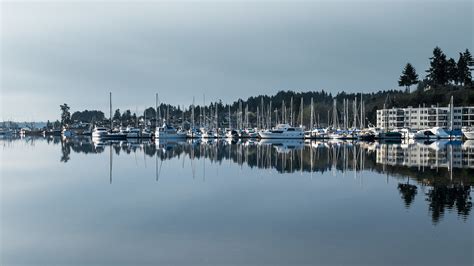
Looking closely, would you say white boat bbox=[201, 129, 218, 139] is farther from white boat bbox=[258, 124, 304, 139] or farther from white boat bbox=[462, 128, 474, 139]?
white boat bbox=[462, 128, 474, 139]

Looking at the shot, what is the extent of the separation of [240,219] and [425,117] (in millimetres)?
143338

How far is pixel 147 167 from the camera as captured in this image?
137ft

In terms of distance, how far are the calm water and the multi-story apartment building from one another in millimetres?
113919

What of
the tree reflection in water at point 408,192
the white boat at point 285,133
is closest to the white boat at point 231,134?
the white boat at point 285,133

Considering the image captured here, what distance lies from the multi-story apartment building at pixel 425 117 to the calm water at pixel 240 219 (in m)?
114

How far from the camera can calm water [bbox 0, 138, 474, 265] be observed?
13.8 m

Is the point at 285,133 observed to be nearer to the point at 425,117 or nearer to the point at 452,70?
the point at 425,117

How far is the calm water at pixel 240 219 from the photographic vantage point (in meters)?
13.8

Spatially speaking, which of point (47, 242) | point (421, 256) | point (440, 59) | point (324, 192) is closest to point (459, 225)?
point (421, 256)

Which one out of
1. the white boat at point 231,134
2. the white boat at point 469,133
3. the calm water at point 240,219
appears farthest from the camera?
the white boat at point 231,134

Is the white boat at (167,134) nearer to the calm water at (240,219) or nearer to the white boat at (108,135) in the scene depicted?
the white boat at (108,135)

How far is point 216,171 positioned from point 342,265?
2620 centimetres

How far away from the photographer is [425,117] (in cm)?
15038

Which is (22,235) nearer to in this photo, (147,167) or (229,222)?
(229,222)
